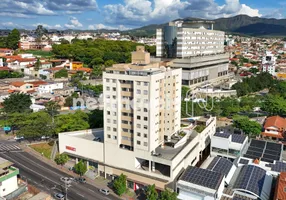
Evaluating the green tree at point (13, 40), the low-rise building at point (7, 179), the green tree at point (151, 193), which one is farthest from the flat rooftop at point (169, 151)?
the green tree at point (13, 40)

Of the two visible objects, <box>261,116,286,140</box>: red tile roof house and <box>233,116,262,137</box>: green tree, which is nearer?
<box>233,116,262,137</box>: green tree

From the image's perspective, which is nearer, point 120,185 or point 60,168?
point 120,185

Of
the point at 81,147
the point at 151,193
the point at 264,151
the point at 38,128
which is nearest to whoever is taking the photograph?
the point at 151,193

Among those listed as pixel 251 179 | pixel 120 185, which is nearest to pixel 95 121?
pixel 120 185

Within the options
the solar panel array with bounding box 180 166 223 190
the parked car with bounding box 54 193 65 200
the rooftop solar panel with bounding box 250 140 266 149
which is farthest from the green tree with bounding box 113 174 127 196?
the rooftop solar panel with bounding box 250 140 266 149

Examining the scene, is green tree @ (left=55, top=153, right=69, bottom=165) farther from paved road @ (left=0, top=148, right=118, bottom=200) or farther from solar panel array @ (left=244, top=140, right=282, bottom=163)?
solar panel array @ (left=244, top=140, right=282, bottom=163)

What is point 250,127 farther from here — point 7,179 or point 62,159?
point 7,179
